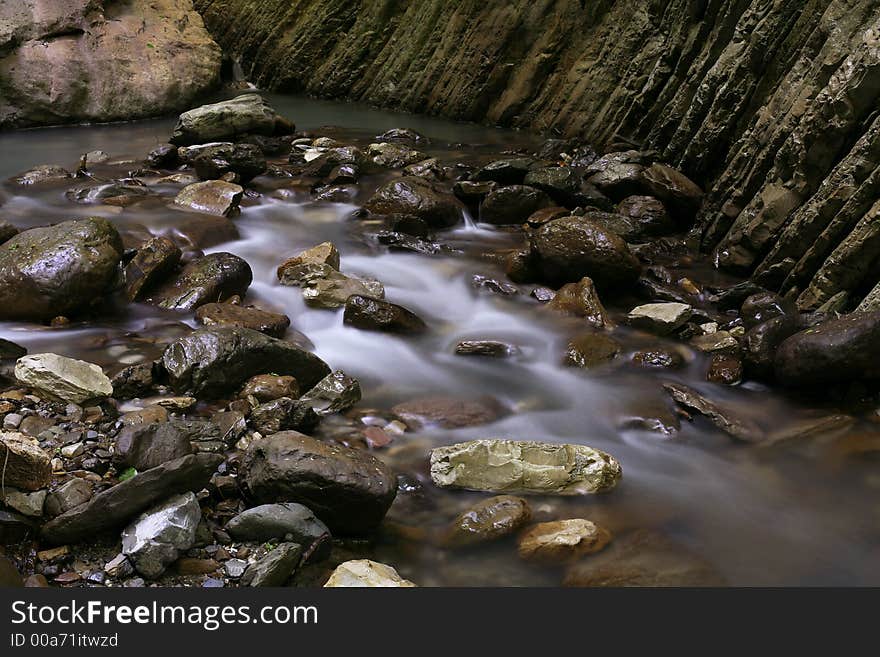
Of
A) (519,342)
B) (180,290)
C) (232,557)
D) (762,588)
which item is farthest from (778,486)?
(180,290)

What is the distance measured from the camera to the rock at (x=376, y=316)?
585 centimetres

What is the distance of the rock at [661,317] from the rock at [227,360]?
265 cm

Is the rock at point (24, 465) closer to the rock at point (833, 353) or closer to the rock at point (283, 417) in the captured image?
the rock at point (283, 417)

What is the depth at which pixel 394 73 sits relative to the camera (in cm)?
1471

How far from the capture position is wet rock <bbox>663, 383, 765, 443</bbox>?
15.4 feet

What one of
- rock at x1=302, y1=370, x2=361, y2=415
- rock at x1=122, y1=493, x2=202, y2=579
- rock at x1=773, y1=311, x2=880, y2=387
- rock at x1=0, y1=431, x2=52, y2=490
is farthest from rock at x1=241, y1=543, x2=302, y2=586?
rock at x1=773, y1=311, x2=880, y2=387

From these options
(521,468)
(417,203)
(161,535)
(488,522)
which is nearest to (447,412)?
(521,468)

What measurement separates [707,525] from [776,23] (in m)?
5.59

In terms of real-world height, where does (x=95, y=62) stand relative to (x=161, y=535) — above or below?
below

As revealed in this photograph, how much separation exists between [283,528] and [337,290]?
3210 millimetres

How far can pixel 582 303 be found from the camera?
20.6ft

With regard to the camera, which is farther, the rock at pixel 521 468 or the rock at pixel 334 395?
the rock at pixel 334 395

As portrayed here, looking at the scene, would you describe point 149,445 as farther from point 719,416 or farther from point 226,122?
point 226,122

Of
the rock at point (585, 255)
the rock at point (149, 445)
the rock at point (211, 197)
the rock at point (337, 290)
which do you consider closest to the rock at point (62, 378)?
the rock at point (149, 445)
